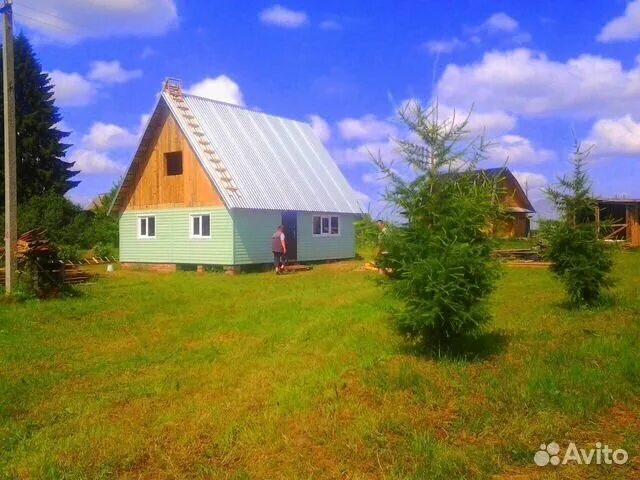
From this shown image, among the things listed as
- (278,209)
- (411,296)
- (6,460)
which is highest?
(278,209)

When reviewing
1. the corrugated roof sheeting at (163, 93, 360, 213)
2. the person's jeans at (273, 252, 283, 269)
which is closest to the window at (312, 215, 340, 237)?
the corrugated roof sheeting at (163, 93, 360, 213)

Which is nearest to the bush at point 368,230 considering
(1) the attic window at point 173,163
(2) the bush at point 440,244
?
(2) the bush at point 440,244

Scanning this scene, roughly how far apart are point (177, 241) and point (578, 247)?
1823 centimetres

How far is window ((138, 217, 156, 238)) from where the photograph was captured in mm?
27891

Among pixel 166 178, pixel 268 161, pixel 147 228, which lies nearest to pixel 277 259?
pixel 268 161

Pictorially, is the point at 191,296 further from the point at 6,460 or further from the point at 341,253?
the point at 341,253

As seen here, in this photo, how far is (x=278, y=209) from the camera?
25.7m

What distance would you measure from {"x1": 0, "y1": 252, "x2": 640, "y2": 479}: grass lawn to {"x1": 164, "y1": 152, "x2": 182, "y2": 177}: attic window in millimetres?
15502

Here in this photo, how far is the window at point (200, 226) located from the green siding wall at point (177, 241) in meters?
0.22

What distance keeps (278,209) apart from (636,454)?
Result: 21.1 metres

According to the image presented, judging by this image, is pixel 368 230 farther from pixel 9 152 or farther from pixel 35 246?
pixel 9 152

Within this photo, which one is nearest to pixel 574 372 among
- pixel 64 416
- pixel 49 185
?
pixel 64 416

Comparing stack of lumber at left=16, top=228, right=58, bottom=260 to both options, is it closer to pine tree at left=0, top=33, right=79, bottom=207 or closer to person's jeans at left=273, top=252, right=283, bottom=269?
person's jeans at left=273, top=252, right=283, bottom=269

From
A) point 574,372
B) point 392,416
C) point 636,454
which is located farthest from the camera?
point 574,372
